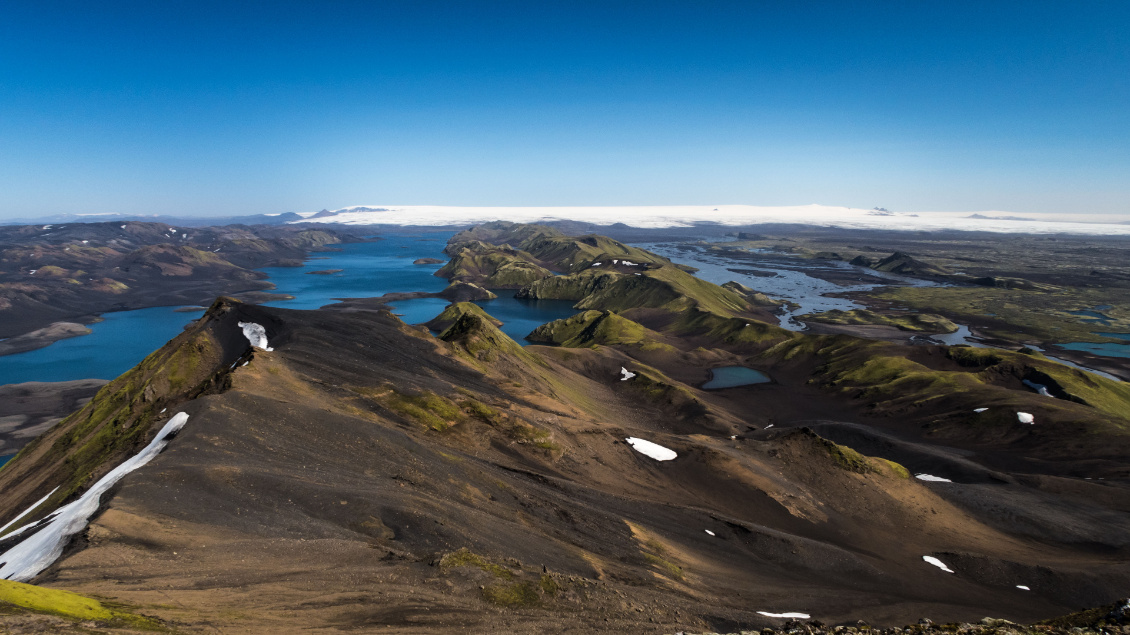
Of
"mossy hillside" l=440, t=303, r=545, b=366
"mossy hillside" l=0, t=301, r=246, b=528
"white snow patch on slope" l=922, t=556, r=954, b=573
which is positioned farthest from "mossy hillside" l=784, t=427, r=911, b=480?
"mossy hillside" l=0, t=301, r=246, b=528

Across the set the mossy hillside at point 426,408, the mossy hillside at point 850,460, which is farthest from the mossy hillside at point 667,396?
the mossy hillside at point 426,408

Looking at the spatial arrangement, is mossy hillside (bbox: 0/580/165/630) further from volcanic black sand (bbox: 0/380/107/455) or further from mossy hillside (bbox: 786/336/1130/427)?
mossy hillside (bbox: 786/336/1130/427)

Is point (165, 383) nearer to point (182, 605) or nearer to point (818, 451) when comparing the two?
point (182, 605)

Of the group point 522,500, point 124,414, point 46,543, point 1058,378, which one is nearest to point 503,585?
point 522,500


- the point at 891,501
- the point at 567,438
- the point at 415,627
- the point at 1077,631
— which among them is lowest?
the point at 891,501

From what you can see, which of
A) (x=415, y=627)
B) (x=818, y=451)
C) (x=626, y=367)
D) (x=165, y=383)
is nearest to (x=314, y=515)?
(x=415, y=627)

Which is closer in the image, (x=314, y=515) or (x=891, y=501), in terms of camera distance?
(x=314, y=515)
